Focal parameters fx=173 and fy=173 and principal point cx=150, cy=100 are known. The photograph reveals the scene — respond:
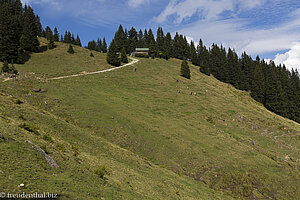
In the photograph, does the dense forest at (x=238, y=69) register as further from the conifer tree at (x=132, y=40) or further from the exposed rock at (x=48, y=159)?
the exposed rock at (x=48, y=159)

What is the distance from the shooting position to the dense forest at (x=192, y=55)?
5816cm

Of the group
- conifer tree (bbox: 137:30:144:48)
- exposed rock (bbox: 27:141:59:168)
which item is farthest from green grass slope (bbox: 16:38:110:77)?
conifer tree (bbox: 137:30:144:48)

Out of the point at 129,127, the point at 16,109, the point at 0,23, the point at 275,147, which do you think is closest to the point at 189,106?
the point at 275,147

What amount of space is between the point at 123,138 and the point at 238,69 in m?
110

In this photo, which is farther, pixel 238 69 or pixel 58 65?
pixel 238 69

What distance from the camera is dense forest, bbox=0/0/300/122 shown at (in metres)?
58.2

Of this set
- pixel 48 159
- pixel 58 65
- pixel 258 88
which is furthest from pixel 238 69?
pixel 48 159

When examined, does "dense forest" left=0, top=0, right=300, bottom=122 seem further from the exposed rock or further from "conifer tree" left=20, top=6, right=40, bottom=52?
the exposed rock

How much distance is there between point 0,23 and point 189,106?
67.4 m

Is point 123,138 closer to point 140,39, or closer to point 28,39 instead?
point 28,39

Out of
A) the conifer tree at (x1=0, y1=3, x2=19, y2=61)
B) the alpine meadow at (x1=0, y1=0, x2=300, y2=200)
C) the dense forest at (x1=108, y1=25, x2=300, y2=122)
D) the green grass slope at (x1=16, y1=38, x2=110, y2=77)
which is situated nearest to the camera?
the alpine meadow at (x1=0, y1=0, x2=300, y2=200)

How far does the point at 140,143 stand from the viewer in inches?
1075

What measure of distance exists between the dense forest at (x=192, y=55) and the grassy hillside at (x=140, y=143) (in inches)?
499

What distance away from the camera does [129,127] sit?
30391mm
